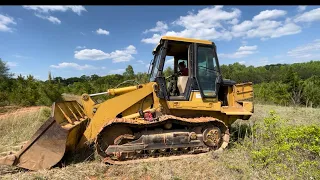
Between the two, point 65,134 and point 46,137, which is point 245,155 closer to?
point 65,134

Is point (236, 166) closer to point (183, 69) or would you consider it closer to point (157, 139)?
point (157, 139)

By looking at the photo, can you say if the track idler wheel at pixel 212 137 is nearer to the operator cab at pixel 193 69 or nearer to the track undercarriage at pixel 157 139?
the track undercarriage at pixel 157 139

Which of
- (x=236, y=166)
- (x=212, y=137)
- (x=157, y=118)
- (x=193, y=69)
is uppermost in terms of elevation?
(x=193, y=69)

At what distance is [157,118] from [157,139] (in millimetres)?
500

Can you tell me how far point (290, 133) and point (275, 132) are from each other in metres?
0.43

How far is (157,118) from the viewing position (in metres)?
5.78

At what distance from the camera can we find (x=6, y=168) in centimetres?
502

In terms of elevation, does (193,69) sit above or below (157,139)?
above

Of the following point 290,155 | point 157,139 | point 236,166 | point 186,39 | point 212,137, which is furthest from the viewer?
point 186,39

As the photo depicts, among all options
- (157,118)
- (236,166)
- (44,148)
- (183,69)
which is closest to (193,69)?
(183,69)

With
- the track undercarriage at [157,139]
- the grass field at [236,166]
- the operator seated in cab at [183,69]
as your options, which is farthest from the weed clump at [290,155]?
the operator seated in cab at [183,69]

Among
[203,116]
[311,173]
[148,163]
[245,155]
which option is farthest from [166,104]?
[311,173]

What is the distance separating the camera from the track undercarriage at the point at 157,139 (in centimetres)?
546

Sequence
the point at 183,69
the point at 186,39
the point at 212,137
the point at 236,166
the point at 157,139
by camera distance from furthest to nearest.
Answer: the point at 183,69
the point at 186,39
the point at 212,137
the point at 157,139
the point at 236,166
